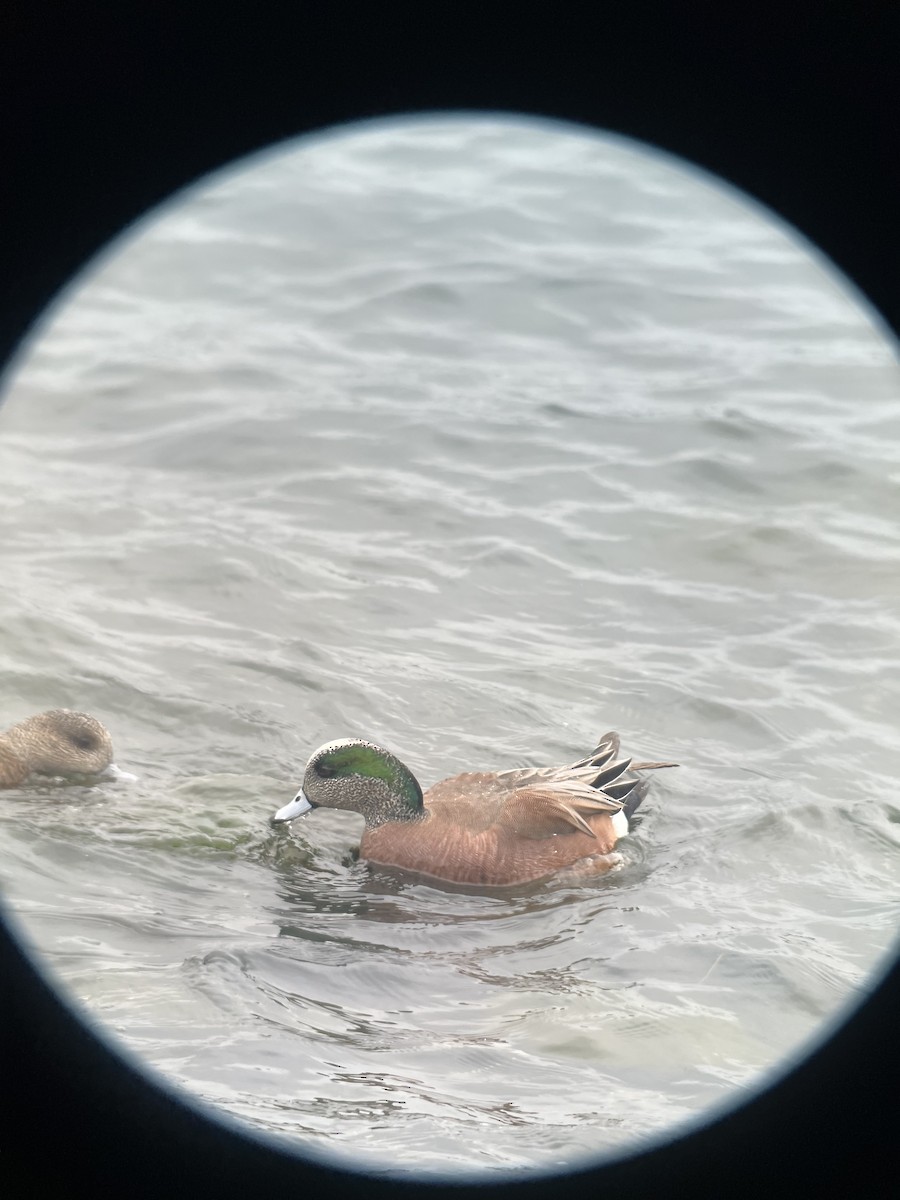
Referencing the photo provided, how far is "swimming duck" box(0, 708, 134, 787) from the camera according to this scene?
5770 millimetres

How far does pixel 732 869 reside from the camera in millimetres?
5359

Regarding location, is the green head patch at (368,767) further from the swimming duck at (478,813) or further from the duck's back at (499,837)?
the duck's back at (499,837)

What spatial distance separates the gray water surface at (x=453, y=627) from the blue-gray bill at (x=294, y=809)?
99mm

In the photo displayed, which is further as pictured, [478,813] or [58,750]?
[58,750]

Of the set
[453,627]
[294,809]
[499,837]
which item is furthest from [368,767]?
[453,627]

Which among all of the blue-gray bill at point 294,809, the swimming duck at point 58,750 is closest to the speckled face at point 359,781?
the blue-gray bill at point 294,809

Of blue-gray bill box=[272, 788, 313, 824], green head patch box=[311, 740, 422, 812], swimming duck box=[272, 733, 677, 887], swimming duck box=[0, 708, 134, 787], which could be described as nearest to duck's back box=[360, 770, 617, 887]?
swimming duck box=[272, 733, 677, 887]

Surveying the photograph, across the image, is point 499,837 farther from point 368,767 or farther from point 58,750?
point 58,750

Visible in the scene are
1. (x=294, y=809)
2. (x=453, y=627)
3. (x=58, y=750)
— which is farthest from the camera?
(x=453, y=627)

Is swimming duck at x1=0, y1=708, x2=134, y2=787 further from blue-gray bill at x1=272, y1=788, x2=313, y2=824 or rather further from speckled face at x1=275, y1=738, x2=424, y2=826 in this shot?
speckled face at x1=275, y1=738, x2=424, y2=826

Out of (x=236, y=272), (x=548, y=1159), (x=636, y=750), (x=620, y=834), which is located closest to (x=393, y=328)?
(x=236, y=272)

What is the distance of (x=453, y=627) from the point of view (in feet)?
24.0

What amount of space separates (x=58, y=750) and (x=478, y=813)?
71.8 inches

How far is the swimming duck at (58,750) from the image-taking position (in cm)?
577
